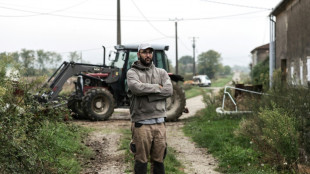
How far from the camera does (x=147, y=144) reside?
505 centimetres

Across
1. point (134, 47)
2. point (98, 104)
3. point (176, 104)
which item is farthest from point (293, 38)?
point (98, 104)

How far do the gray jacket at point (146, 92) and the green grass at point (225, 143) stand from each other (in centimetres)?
229


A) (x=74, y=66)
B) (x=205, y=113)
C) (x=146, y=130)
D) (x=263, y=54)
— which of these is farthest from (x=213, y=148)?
(x=263, y=54)

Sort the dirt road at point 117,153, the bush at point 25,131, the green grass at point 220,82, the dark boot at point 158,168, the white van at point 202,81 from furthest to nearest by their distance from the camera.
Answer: the green grass at point 220,82 < the white van at point 202,81 < the dirt road at point 117,153 < the dark boot at point 158,168 < the bush at point 25,131

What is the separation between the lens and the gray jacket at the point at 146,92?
5.04 meters

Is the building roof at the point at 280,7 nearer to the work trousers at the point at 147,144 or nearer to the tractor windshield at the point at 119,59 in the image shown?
the tractor windshield at the point at 119,59

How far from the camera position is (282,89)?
29.9 ft

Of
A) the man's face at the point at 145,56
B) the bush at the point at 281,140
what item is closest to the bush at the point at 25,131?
the man's face at the point at 145,56

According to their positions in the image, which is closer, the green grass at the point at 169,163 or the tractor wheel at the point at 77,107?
the green grass at the point at 169,163

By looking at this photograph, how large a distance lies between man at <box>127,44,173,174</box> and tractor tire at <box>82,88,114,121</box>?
8.23m

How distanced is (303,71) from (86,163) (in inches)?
388

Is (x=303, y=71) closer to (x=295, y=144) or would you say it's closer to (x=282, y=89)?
(x=282, y=89)

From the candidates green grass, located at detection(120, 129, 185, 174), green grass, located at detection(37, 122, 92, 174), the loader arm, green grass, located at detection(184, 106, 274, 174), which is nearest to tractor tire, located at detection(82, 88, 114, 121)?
the loader arm

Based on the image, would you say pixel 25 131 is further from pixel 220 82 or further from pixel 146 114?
pixel 220 82
